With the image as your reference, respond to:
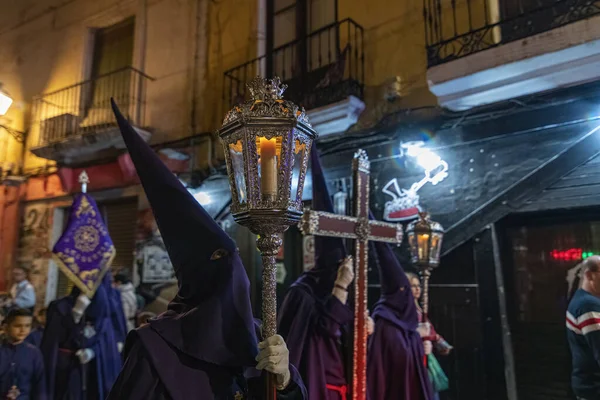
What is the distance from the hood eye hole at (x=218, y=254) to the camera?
2174 mm

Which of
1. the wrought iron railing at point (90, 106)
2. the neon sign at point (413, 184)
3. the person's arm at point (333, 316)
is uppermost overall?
the wrought iron railing at point (90, 106)

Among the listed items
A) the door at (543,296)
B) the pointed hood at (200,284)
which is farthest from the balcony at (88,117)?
the pointed hood at (200,284)

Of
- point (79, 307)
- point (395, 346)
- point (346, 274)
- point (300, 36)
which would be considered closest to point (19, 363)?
point (79, 307)

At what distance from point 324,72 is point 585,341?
5203mm

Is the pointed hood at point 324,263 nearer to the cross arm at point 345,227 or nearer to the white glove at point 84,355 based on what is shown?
the cross arm at point 345,227

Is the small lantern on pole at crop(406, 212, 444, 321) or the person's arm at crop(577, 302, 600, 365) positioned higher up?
the small lantern on pole at crop(406, 212, 444, 321)

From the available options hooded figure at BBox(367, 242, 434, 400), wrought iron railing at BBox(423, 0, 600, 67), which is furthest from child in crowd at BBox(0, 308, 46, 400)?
wrought iron railing at BBox(423, 0, 600, 67)

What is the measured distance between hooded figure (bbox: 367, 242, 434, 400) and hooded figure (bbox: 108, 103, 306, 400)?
6.35 feet

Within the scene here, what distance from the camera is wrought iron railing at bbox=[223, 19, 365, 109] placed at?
7203 millimetres

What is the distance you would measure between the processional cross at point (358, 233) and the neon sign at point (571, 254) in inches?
123

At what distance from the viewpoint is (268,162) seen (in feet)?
6.59

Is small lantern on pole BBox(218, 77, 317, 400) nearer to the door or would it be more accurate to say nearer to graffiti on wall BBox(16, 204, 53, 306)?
the door

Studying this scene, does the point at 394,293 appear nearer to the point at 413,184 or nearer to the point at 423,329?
the point at 423,329

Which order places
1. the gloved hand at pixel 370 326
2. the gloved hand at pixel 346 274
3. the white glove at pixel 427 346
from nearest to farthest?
the gloved hand at pixel 346 274
the gloved hand at pixel 370 326
the white glove at pixel 427 346
